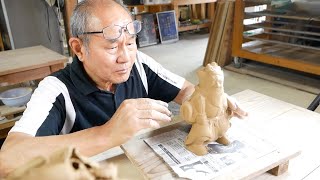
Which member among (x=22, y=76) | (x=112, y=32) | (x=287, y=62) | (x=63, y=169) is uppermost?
(x=112, y=32)

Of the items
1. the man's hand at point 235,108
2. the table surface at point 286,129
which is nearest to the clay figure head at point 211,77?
the man's hand at point 235,108

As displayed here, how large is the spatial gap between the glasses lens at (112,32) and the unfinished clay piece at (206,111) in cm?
35

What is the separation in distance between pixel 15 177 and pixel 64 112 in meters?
0.83

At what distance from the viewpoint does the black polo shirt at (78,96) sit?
3.31 ft

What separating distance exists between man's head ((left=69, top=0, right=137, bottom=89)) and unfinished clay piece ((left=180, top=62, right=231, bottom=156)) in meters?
0.32

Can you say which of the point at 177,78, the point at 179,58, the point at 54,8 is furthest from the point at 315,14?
the point at 54,8

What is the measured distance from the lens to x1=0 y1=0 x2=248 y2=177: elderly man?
0.91m

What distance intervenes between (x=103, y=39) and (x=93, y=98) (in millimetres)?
296

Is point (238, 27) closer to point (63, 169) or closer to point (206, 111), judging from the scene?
point (206, 111)

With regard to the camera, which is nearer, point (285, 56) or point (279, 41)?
→ point (285, 56)

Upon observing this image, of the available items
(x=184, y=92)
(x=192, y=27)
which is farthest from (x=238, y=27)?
(x=184, y=92)

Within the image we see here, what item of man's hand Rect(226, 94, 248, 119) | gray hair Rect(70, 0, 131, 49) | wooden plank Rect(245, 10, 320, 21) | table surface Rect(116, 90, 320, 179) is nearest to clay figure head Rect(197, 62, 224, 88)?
man's hand Rect(226, 94, 248, 119)

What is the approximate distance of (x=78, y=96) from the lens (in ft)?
3.92

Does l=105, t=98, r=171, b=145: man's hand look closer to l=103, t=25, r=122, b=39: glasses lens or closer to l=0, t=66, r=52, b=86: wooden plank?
l=103, t=25, r=122, b=39: glasses lens
